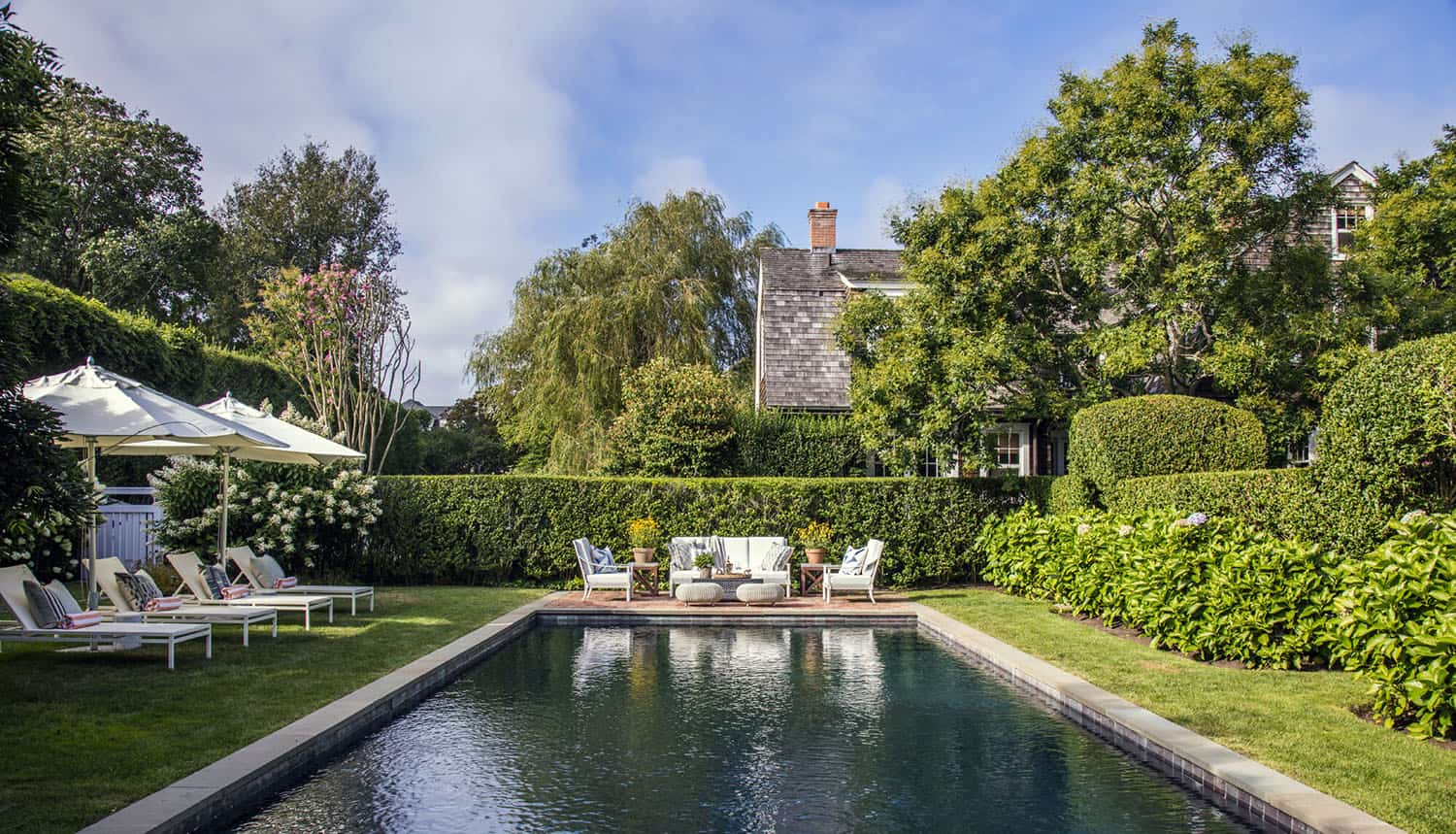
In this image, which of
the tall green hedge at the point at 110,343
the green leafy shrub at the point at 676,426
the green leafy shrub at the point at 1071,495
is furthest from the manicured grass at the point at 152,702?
the green leafy shrub at the point at 1071,495

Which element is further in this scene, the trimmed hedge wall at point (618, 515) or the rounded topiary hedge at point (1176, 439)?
the trimmed hedge wall at point (618, 515)

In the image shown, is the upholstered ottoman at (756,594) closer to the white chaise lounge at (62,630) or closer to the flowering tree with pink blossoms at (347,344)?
the white chaise lounge at (62,630)

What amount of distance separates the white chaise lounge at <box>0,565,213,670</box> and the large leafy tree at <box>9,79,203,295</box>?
24115mm

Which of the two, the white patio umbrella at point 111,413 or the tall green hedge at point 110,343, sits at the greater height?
the tall green hedge at point 110,343

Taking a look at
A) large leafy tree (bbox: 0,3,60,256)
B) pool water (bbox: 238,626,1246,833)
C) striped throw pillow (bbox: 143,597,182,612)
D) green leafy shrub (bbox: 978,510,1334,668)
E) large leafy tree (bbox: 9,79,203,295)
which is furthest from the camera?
large leafy tree (bbox: 9,79,203,295)

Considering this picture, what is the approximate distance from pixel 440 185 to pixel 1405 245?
2021cm

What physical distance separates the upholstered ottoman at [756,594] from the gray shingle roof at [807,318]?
24.9 feet

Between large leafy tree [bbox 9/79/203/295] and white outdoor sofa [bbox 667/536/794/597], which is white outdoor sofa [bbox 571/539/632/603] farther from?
large leafy tree [bbox 9/79/203/295]

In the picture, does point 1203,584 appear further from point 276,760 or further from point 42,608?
point 42,608

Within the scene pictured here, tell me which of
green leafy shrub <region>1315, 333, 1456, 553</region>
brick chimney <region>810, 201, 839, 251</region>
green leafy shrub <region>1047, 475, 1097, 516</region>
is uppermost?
brick chimney <region>810, 201, 839, 251</region>

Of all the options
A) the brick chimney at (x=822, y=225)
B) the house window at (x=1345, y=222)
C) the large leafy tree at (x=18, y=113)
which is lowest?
the large leafy tree at (x=18, y=113)

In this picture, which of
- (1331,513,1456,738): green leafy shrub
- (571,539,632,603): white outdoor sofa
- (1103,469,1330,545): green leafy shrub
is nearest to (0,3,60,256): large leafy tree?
(1331,513,1456,738): green leafy shrub

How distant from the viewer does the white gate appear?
17438 millimetres

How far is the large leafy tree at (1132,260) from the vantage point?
16.6 meters
